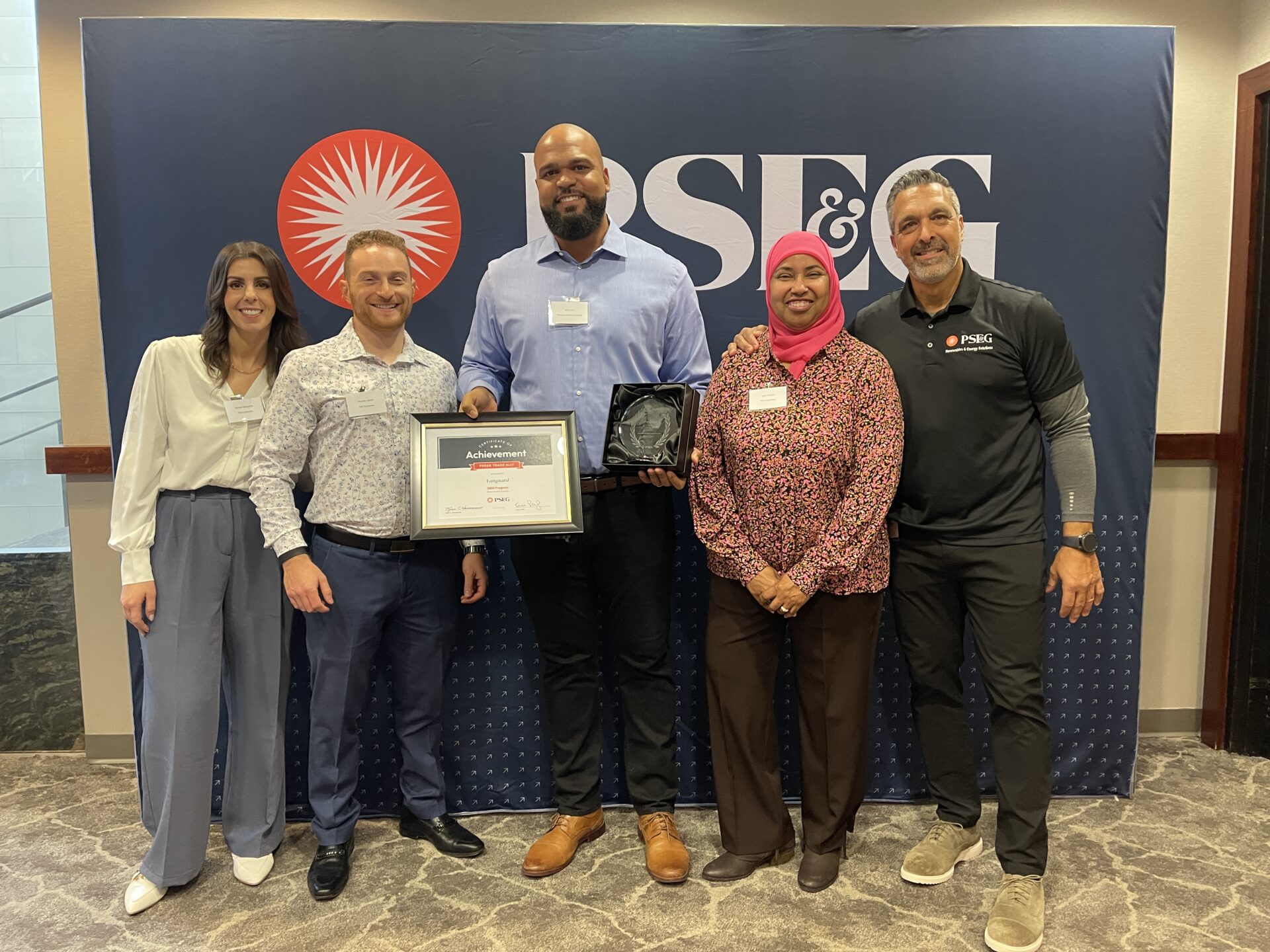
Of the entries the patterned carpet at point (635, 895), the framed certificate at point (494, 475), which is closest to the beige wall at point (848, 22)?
the patterned carpet at point (635, 895)

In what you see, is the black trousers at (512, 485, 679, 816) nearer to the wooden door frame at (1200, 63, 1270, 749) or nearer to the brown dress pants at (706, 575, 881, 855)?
the brown dress pants at (706, 575, 881, 855)

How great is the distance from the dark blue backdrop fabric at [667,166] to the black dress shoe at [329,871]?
35 centimetres

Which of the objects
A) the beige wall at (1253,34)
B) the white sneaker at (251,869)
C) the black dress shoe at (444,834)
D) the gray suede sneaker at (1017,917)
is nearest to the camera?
the gray suede sneaker at (1017,917)

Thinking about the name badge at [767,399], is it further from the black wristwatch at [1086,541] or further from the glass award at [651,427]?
the black wristwatch at [1086,541]

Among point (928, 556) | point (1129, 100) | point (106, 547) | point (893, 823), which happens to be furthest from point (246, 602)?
point (1129, 100)

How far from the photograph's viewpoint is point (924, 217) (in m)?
2.28

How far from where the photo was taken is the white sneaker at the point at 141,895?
2363 mm

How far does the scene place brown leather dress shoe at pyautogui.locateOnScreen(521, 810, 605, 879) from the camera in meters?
2.52

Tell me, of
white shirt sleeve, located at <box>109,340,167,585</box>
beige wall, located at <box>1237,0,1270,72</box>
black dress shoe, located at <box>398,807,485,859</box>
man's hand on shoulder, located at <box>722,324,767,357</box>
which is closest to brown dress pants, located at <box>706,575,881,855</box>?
man's hand on shoulder, located at <box>722,324,767,357</box>

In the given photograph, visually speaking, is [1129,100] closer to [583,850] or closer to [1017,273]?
[1017,273]

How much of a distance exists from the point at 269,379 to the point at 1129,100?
9.31ft

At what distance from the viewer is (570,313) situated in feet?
8.13

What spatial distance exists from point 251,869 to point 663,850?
3.97 feet

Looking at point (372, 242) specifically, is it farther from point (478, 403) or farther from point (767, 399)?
point (767, 399)
